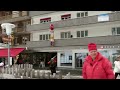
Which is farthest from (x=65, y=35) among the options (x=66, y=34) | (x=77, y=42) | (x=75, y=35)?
(x=77, y=42)

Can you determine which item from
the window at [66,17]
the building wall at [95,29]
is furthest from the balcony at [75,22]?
the window at [66,17]

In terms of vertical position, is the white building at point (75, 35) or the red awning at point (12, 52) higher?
the white building at point (75, 35)

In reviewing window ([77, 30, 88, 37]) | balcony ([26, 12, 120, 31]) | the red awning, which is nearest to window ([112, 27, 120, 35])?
Answer: balcony ([26, 12, 120, 31])

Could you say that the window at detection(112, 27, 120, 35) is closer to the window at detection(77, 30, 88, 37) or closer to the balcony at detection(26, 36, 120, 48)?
the balcony at detection(26, 36, 120, 48)

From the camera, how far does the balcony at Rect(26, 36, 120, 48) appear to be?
18750 mm

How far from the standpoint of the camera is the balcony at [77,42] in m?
18.8

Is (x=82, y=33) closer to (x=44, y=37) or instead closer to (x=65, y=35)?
(x=65, y=35)

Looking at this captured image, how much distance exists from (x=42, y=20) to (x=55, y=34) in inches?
98.9

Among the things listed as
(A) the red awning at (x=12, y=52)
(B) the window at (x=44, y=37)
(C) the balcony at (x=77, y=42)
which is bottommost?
(A) the red awning at (x=12, y=52)

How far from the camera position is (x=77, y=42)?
2114 centimetres

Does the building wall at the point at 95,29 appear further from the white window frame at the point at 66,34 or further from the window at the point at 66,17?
the window at the point at 66,17

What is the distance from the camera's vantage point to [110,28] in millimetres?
19578
